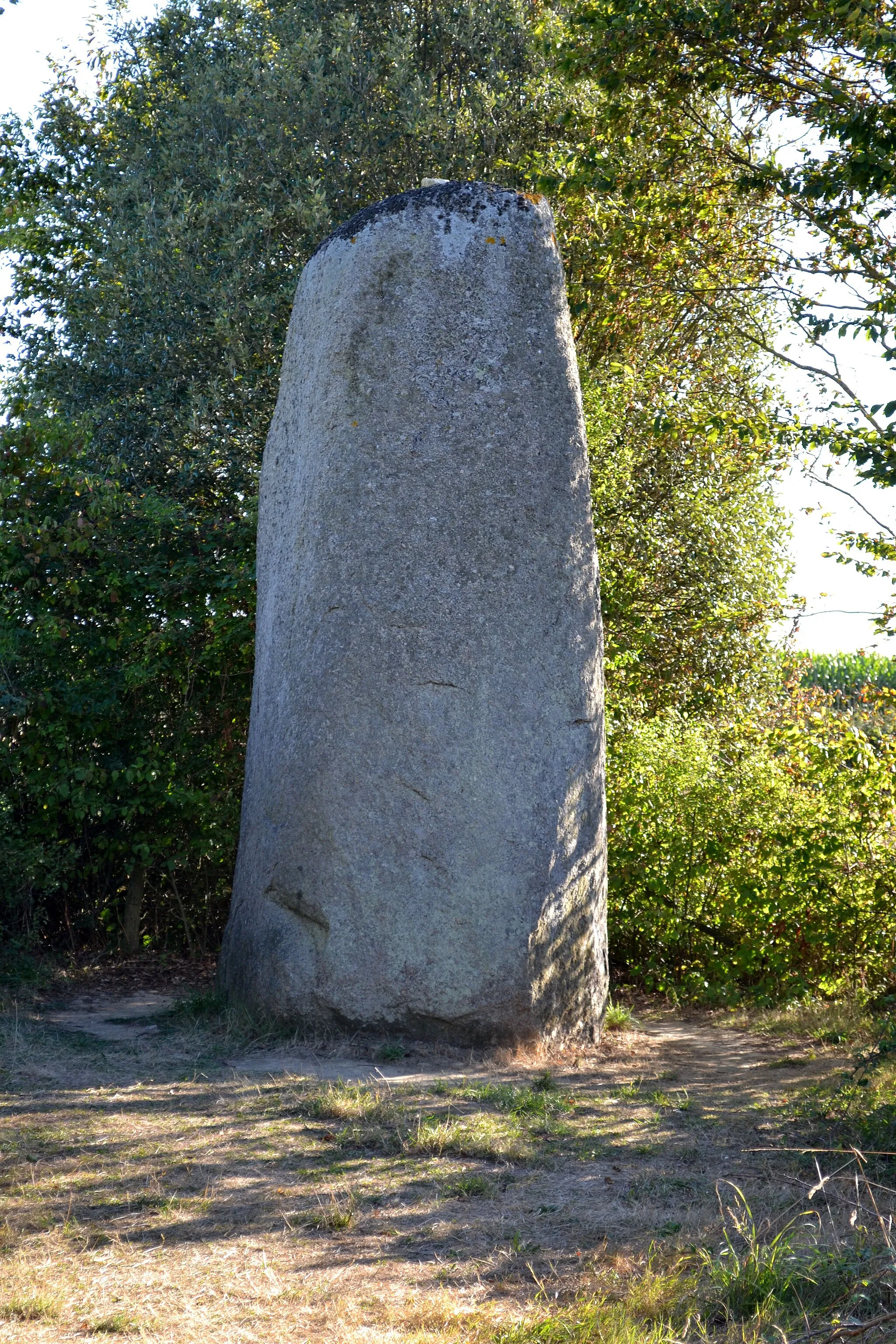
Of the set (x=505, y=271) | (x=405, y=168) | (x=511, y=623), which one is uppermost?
(x=405, y=168)

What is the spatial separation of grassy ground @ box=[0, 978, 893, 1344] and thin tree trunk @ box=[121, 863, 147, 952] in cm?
204

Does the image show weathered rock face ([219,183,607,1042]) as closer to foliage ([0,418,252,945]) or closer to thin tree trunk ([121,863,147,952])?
foliage ([0,418,252,945])

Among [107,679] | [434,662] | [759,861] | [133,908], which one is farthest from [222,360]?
[759,861]

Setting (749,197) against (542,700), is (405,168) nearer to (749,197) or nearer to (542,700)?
(749,197)

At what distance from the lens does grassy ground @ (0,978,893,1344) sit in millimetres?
2842

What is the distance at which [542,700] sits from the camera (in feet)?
17.9

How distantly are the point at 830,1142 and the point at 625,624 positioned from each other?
5131mm

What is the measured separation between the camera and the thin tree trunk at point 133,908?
7.51m

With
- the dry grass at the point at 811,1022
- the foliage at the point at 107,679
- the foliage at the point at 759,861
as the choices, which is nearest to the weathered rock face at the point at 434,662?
the dry grass at the point at 811,1022

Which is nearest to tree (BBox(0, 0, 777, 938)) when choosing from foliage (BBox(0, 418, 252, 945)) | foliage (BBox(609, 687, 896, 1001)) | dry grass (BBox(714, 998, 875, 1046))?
foliage (BBox(0, 418, 252, 945))

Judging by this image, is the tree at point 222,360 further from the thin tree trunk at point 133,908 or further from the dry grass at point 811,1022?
the dry grass at point 811,1022

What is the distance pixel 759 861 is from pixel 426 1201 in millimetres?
3864

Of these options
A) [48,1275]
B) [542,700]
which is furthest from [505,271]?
[48,1275]

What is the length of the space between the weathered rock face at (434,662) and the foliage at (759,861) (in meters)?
1.24
